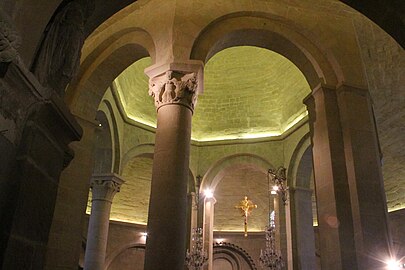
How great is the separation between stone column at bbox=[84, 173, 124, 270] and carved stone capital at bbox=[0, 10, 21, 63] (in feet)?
32.6

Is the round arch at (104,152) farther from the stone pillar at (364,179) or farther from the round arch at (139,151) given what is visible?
the stone pillar at (364,179)

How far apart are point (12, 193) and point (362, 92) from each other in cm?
660

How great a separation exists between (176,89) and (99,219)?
637 centimetres

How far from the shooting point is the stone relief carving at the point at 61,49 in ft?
9.66

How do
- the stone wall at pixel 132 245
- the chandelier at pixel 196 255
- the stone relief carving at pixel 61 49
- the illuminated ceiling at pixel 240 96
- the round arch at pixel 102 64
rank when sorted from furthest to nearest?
the stone wall at pixel 132 245, the illuminated ceiling at pixel 240 96, the chandelier at pixel 196 255, the round arch at pixel 102 64, the stone relief carving at pixel 61 49

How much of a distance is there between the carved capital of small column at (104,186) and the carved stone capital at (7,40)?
33.4 ft

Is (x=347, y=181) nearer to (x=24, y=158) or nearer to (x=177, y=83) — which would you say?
(x=177, y=83)

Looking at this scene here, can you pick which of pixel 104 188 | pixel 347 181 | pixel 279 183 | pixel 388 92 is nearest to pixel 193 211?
pixel 279 183

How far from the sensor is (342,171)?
7.02 m

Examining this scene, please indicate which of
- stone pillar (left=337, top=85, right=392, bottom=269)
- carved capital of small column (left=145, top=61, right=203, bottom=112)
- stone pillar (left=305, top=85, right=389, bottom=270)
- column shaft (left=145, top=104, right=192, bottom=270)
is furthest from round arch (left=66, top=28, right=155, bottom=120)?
stone pillar (left=337, top=85, right=392, bottom=269)

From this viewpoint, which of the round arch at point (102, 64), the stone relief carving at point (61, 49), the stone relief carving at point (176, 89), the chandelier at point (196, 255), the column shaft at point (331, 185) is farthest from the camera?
the chandelier at point (196, 255)

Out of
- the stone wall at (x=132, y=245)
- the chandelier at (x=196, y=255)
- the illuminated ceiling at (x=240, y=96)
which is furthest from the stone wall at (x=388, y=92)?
the chandelier at (x=196, y=255)

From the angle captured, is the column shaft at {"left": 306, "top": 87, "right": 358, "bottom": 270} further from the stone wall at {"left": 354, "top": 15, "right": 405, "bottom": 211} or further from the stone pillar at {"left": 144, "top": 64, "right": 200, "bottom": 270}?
the stone pillar at {"left": 144, "top": 64, "right": 200, "bottom": 270}

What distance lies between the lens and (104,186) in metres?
12.3
